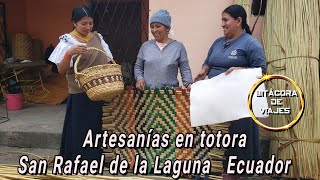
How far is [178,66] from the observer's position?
287 centimetres

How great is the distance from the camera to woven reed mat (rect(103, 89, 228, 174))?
2.63 metres

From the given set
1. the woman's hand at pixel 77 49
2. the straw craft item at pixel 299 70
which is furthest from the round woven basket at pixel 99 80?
the straw craft item at pixel 299 70

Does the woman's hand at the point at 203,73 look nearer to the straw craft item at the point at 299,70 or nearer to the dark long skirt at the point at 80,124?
the straw craft item at the point at 299,70

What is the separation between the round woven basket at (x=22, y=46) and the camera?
627 cm

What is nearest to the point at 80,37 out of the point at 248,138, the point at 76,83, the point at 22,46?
the point at 76,83

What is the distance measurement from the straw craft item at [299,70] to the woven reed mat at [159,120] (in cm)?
63

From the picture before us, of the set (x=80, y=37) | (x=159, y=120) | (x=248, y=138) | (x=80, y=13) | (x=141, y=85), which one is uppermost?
(x=80, y=13)

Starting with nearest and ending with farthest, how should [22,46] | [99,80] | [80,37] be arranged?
[99,80], [80,37], [22,46]

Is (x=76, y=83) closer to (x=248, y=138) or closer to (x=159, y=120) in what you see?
(x=159, y=120)

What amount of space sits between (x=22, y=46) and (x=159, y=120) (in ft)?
14.9

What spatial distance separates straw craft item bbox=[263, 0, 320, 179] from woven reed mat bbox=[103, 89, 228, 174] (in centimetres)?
63

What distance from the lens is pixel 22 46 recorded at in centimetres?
626

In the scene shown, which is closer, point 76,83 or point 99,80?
point 99,80

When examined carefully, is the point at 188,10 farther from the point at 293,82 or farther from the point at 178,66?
the point at 293,82
